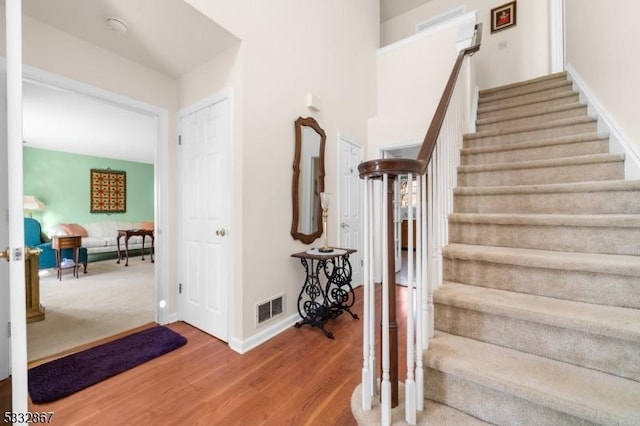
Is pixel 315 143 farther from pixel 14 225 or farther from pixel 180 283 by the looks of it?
pixel 14 225

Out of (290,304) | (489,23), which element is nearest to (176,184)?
(290,304)

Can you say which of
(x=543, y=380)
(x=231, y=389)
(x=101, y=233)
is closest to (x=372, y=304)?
(x=543, y=380)

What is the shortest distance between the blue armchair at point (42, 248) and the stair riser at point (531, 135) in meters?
6.18

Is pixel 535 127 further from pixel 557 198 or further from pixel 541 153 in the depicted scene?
pixel 557 198

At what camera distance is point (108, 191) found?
661cm

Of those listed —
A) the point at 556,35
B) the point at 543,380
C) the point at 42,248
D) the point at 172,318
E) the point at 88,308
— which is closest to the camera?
the point at 543,380

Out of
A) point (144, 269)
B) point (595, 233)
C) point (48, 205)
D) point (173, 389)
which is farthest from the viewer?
point (48, 205)

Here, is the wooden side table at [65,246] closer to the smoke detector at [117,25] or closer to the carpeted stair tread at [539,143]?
the smoke detector at [117,25]

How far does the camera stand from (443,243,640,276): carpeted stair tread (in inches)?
46.4

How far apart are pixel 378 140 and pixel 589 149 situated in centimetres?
222

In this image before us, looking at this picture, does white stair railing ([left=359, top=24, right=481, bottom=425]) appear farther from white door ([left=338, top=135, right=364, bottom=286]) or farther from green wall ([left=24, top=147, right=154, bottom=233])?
green wall ([left=24, top=147, right=154, bottom=233])

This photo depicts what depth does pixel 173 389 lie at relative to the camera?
164 cm

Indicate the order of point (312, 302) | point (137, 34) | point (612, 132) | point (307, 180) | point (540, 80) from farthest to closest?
point (540, 80) → point (307, 180) → point (312, 302) → point (137, 34) → point (612, 132)

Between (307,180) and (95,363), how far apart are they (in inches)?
86.0
